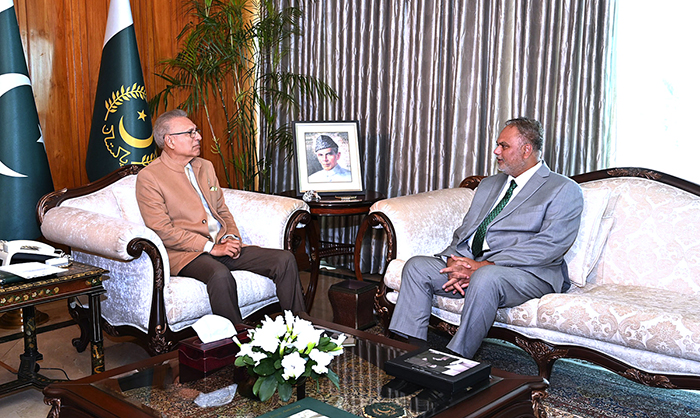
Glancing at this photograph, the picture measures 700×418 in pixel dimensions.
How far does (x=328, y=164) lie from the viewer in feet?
14.4

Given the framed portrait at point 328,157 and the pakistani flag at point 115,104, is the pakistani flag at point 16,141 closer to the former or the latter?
the pakistani flag at point 115,104

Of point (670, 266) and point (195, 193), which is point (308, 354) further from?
point (670, 266)

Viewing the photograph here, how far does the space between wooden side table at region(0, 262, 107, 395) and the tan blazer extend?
465 mm

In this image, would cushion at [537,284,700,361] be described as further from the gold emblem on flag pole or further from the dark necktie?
the gold emblem on flag pole

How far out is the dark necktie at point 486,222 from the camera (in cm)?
299

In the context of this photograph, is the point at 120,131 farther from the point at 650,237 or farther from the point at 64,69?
the point at 650,237

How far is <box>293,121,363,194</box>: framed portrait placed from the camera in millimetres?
4355

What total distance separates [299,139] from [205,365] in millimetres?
2701

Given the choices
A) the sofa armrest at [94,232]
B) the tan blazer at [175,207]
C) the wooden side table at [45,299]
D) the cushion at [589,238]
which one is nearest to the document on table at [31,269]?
the wooden side table at [45,299]

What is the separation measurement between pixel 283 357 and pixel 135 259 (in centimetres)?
131

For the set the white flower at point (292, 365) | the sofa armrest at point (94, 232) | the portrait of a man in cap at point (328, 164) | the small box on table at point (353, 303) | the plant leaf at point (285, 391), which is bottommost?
the small box on table at point (353, 303)

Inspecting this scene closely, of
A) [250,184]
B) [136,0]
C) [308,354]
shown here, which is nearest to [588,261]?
[308,354]

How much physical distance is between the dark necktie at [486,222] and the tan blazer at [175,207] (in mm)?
1325

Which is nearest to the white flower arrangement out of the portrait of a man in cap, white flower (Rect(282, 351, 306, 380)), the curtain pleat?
white flower (Rect(282, 351, 306, 380))
